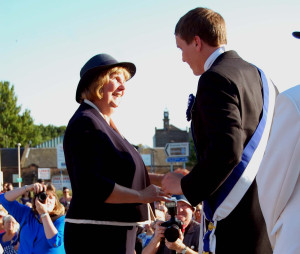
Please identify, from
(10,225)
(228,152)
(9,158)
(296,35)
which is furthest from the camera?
(9,158)

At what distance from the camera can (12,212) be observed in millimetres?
6008

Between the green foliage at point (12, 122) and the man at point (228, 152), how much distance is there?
6053 centimetres

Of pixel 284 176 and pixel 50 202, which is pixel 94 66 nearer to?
pixel 284 176

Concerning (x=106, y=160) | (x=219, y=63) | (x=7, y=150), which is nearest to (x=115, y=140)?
(x=106, y=160)

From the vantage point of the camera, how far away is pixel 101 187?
9.82 feet

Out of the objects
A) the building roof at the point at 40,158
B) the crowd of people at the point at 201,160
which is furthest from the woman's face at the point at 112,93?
the building roof at the point at 40,158

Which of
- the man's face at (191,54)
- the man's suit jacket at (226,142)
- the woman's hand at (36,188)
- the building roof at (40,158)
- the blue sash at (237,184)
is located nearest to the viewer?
the man's suit jacket at (226,142)

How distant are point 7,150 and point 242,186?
64047 mm

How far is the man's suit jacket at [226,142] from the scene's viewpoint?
2465 mm

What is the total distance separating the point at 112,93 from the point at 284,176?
1.84 meters

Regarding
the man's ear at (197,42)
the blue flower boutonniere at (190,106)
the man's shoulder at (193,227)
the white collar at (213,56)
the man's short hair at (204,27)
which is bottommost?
the man's shoulder at (193,227)

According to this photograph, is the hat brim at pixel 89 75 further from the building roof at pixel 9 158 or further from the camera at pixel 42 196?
the building roof at pixel 9 158

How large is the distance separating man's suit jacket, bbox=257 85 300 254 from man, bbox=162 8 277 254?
63cm

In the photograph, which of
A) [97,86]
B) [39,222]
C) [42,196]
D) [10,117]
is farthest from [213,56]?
[10,117]
